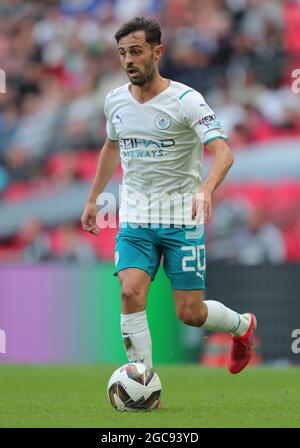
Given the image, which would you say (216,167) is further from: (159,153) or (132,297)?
(132,297)

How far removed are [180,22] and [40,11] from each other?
2502 mm

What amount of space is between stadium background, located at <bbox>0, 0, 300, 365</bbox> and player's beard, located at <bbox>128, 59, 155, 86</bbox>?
5.09 m

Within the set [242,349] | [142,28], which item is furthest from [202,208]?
[242,349]

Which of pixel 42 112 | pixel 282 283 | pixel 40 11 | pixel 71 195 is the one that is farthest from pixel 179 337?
pixel 40 11

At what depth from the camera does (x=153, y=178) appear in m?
6.73

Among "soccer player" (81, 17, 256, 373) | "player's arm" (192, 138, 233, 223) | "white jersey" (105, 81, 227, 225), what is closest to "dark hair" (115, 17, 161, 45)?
"soccer player" (81, 17, 256, 373)

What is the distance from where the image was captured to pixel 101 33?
616 inches

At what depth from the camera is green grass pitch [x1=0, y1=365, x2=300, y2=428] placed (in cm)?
569

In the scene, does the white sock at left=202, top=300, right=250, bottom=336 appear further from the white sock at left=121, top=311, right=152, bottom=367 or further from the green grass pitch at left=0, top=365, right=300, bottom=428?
the white sock at left=121, top=311, right=152, bottom=367

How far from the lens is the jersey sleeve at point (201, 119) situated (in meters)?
6.39

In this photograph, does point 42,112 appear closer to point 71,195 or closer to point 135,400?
point 71,195

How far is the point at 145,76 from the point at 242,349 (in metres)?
2.11

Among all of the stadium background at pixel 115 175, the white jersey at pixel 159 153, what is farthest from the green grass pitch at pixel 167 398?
the white jersey at pixel 159 153

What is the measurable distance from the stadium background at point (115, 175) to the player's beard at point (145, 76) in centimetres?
509
